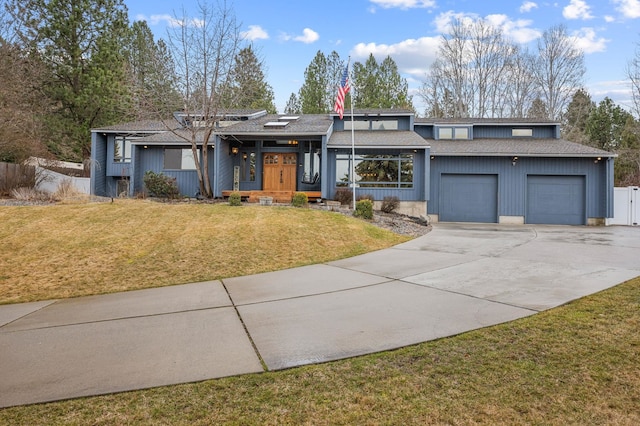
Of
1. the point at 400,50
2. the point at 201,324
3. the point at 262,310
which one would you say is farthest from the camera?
the point at 400,50

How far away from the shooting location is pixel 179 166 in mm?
18672

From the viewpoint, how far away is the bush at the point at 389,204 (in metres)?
15.7

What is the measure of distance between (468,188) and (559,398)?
16.5m

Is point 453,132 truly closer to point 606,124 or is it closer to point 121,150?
point 121,150

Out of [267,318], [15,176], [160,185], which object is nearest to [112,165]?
[15,176]

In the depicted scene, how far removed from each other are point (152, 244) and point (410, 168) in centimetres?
1209

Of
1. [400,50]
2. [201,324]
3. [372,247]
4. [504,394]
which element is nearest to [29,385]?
[201,324]

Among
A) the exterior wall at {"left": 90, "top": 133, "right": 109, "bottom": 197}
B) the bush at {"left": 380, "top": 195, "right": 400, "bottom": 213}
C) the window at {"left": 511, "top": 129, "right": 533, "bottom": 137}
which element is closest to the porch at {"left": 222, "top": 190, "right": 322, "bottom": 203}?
the bush at {"left": 380, "top": 195, "right": 400, "bottom": 213}

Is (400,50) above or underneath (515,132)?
above

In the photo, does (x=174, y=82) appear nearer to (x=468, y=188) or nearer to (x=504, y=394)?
(x=468, y=188)

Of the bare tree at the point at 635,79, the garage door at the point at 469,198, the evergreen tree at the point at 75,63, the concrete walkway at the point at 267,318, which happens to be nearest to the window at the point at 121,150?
the evergreen tree at the point at 75,63

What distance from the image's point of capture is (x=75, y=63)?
24.7 metres

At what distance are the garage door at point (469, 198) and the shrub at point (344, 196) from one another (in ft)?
16.4

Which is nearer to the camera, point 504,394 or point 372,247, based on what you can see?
point 504,394
